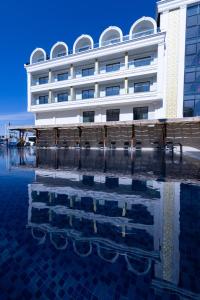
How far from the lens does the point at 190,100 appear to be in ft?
71.2

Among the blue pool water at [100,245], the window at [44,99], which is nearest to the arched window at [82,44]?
the window at [44,99]

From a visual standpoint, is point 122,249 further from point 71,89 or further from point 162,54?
point 71,89

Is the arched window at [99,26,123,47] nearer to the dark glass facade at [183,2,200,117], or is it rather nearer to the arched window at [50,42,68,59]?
the arched window at [50,42,68,59]

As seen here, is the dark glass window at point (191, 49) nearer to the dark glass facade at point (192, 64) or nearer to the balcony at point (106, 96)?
the dark glass facade at point (192, 64)

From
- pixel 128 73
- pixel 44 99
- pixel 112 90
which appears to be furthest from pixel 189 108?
pixel 44 99

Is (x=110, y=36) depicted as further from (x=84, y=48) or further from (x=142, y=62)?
(x=142, y=62)

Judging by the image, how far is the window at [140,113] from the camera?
24.4 meters

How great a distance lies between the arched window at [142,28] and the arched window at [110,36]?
1.96 meters

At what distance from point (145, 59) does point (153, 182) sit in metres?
21.3

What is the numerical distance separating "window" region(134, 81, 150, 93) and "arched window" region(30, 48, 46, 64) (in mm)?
15716

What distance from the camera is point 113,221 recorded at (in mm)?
3732

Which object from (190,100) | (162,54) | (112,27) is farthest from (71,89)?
(190,100)

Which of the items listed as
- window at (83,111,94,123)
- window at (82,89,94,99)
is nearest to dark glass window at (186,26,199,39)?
window at (82,89,94,99)

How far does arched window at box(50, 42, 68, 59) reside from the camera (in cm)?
2919
